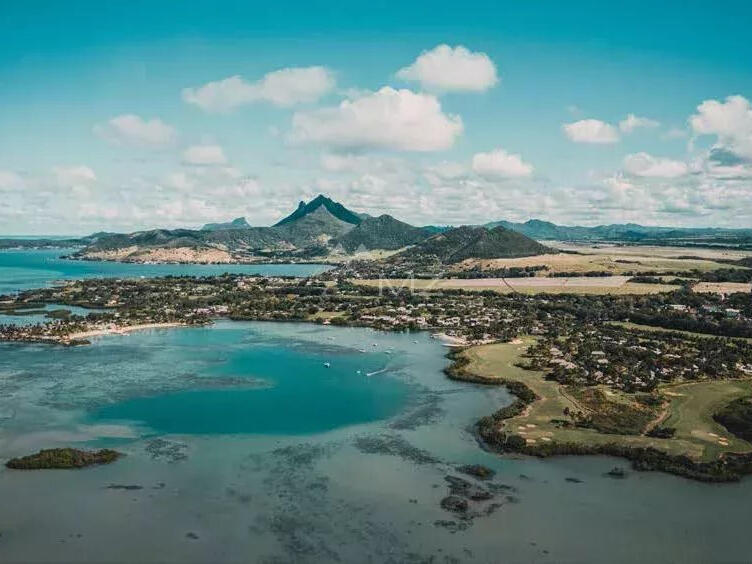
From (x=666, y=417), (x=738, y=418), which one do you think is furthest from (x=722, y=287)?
(x=666, y=417)

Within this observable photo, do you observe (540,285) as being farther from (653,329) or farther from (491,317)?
(653,329)

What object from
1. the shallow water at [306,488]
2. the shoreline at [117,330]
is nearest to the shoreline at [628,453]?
the shallow water at [306,488]

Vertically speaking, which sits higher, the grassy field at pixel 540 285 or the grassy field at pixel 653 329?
the grassy field at pixel 540 285

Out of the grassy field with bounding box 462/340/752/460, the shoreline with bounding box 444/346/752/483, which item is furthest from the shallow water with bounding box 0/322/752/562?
the grassy field with bounding box 462/340/752/460

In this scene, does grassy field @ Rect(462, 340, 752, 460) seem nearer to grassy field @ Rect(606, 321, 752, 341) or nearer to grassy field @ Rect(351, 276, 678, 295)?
grassy field @ Rect(606, 321, 752, 341)

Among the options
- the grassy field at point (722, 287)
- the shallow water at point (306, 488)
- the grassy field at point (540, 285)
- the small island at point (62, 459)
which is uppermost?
the grassy field at point (722, 287)

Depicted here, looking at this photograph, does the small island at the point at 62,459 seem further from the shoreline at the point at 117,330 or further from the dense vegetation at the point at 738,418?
the shoreline at the point at 117,330
